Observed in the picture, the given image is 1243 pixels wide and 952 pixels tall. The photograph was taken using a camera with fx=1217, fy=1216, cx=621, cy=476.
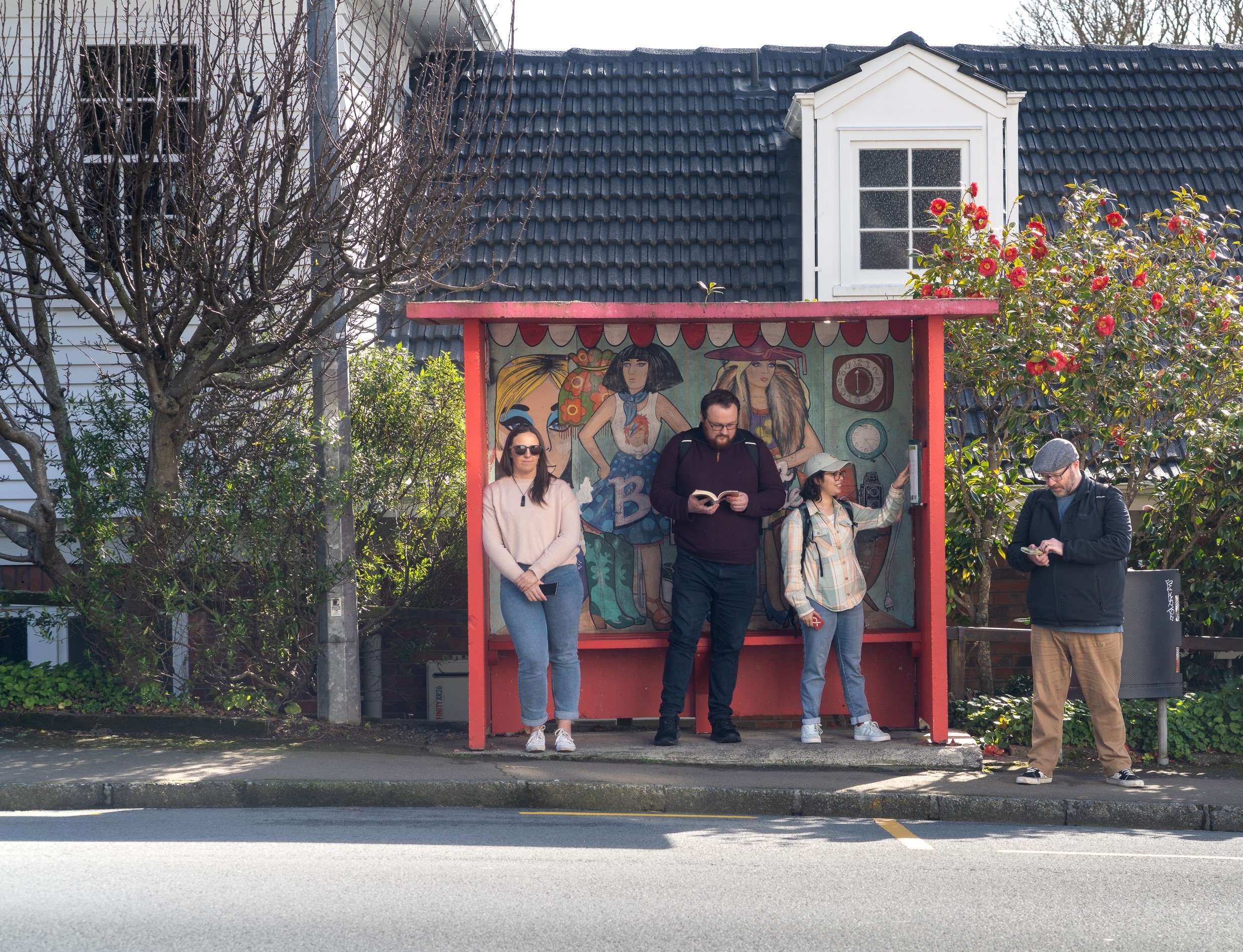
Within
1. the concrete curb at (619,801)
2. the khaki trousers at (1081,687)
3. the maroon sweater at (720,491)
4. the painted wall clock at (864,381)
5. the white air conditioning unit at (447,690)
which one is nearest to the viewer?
the concrete curb at (619,801)

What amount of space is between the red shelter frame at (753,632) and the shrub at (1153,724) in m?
0.47

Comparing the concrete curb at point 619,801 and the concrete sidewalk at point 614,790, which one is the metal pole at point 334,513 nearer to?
the concrete sidewalk at point 614,790

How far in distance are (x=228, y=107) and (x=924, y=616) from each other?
5336mm

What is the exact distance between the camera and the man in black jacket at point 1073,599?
6.76m

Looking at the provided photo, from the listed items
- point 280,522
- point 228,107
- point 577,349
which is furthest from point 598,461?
point 228,107

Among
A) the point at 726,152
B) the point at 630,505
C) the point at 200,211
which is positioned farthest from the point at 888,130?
the point at 200,211

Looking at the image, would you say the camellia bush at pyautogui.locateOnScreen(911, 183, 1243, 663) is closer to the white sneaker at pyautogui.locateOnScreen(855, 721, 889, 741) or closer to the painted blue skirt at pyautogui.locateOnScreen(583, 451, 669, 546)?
the white sneaker at pyautogui.locateOnScreen(855, 721, 889, 741)

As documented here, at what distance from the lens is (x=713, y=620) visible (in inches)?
296

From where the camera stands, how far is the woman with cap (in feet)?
24.5

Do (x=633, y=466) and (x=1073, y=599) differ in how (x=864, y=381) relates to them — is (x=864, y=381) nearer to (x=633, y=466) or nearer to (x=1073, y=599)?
(x=633, y=466)

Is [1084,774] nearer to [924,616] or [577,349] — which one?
[924,616]

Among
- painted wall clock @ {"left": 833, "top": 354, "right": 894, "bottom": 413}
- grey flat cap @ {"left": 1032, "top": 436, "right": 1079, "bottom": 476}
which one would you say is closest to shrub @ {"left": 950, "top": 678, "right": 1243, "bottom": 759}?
grey flat cap @ {"left": 1032, "top": 436, "right": 1079, "bottom": 476}

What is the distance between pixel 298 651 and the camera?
27.0 feet

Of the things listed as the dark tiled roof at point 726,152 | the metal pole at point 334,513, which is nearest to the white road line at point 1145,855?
the metal pole at point 334,513
